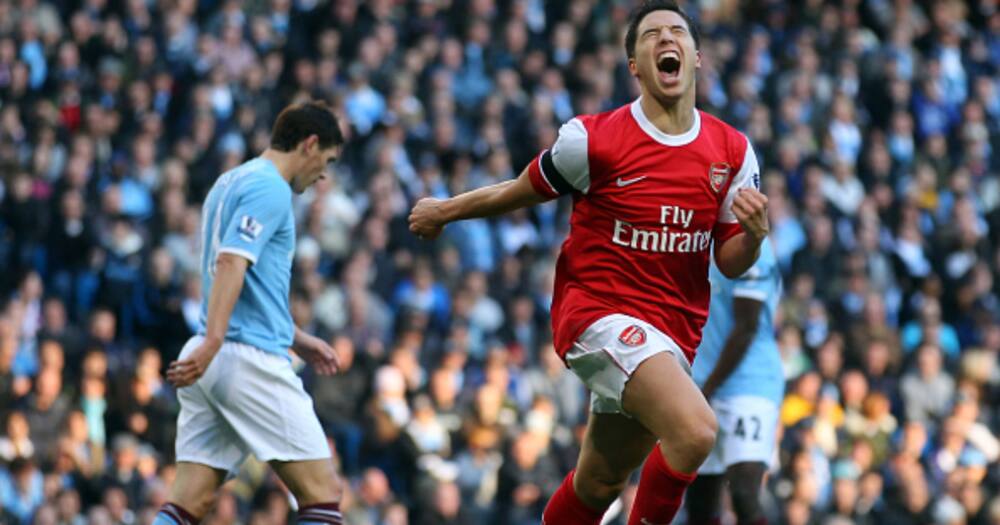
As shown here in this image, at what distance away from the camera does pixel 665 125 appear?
7.86 metres

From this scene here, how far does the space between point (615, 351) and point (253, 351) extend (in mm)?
1902

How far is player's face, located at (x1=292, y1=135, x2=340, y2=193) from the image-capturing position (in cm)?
879

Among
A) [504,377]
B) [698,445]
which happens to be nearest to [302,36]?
[504,377]

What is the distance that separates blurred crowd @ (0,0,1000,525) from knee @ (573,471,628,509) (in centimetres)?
547

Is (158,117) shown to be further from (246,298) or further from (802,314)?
(246,298)

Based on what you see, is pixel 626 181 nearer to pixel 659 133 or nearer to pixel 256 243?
pixel 659 133

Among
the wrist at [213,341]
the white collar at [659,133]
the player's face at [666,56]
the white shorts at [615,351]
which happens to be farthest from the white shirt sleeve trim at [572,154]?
the wrist at [213,341]

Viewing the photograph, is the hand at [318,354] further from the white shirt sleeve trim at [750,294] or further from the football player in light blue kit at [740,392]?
the white shirt sleeve trim at [750,294]

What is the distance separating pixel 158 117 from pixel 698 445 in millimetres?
11164

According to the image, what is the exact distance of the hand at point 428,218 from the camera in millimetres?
7895

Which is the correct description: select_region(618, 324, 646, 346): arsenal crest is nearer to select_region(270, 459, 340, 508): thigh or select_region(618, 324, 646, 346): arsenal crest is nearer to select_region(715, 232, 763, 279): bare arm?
select_region(715, 232, 763, 279): bare arm

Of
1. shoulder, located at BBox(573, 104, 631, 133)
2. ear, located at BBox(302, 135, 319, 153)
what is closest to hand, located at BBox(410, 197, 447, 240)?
shoulder, located at BBox(573, 104, 631, 133)

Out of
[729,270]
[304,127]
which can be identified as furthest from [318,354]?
[729,270]

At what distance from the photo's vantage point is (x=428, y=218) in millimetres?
7898
